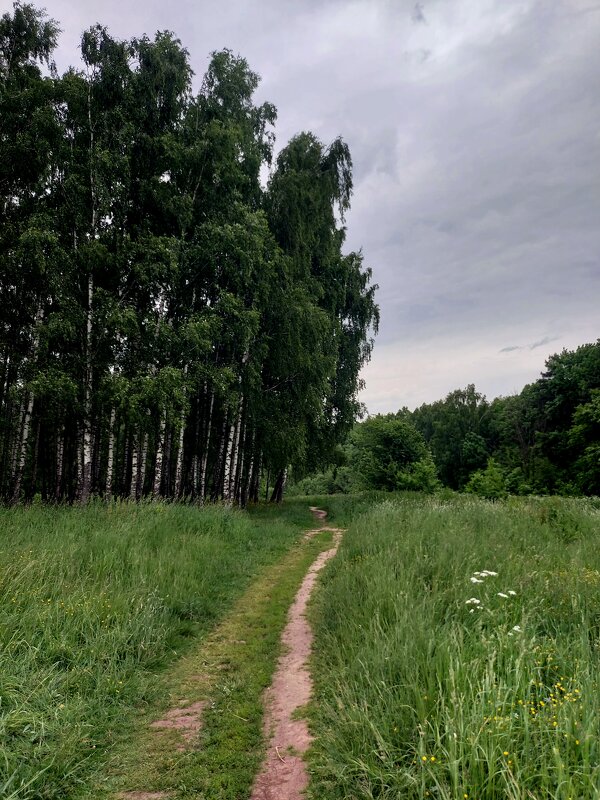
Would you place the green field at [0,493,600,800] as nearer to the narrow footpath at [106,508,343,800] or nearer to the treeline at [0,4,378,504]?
the narrow footpath at [106,508,343,800]

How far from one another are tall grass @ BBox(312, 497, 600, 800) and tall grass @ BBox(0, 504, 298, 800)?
194 centimetres

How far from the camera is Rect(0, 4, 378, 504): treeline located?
12.2m

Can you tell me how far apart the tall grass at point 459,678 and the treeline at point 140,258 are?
898 cm

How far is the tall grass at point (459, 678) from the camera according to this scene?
2400mm

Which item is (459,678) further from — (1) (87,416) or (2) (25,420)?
(2) (25,420)

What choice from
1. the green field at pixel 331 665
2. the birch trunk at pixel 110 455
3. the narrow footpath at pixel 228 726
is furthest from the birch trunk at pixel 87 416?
the narrow footpath at pixel 228 726

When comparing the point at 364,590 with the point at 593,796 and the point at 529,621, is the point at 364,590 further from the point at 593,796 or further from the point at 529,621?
the point at 593,796

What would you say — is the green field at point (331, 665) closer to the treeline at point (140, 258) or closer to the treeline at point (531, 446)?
the treeline at point (140, 258)

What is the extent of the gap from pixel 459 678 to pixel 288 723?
1.84m

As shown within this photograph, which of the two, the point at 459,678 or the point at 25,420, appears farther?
the point at 25,420

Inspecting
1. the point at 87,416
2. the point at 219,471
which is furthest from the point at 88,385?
the point at 219,471

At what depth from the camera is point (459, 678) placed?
3.09m

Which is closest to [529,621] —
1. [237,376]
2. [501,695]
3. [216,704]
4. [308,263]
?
[501,695]

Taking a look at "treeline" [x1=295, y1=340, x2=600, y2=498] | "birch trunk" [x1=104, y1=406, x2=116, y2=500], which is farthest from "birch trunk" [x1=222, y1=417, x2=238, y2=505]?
"treeline" [x1=295, y1=340, x2=600, y2=498]
